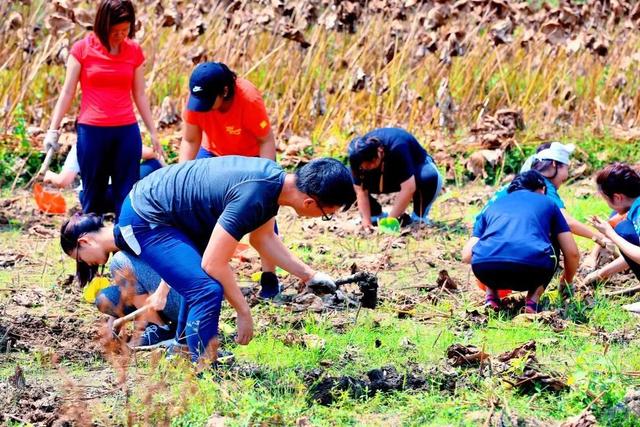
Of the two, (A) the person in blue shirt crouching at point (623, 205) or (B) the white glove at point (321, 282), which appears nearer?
(B) the white glove at point (321, 282)

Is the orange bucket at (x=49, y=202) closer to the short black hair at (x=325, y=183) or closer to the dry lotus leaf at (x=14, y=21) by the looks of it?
the dry lotus leaf at (x=14, y=21)

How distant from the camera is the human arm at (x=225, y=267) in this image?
4922 mm

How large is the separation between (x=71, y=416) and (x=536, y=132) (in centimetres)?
750

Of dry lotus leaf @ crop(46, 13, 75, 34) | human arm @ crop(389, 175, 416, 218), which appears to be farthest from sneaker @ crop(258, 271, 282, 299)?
dry lotus leaf @ crop(46, 13, 75, 34)

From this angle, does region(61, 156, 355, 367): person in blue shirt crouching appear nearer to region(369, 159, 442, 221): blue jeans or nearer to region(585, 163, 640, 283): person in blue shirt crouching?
region(585, 163, 640, 283): person in blue shirt crouching

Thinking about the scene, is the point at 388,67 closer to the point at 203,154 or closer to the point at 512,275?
the point at 203,154

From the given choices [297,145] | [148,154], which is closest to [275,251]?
[148,154]

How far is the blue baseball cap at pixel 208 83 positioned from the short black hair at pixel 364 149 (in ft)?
5.60

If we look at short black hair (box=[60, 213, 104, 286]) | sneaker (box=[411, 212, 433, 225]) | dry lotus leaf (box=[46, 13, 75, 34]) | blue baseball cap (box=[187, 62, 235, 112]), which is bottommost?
sneaker (box=[411, 212, 433, 225])

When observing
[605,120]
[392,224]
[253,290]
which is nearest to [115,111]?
[253,290]

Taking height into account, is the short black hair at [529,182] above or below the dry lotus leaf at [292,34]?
below

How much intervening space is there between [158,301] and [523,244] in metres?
2.06

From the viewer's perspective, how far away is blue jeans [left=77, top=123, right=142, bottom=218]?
768 centimetres

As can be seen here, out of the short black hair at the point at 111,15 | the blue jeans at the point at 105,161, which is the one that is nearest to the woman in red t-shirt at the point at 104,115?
the blue jeans at the point at 105,161
